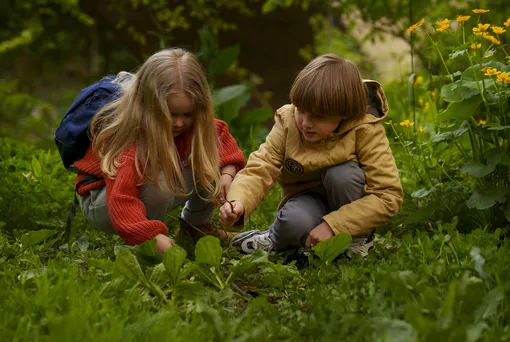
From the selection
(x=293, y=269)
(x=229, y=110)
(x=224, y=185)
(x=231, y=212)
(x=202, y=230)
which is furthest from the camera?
(x=229, y=110)

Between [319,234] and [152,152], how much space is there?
679 mm

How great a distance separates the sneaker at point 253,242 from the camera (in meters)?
2.93

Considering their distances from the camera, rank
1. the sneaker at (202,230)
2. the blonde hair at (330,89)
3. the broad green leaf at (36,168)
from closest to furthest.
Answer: the blonde hair at (330,89) → the sneaker at (202,230) → the broad green leaf at (36,168)

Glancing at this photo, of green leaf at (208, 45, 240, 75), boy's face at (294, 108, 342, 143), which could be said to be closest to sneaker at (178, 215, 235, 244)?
boy's face at (294, 108, 342, 143)

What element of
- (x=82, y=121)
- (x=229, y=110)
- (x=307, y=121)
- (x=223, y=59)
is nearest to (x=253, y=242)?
(x=307, y=121)

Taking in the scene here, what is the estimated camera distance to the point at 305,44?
7008mm

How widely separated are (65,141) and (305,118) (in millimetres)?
951

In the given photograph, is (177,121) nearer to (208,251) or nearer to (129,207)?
(129,207)

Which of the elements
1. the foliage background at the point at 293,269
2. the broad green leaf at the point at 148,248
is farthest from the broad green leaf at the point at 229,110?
the broad green leaf at the point at 148,248

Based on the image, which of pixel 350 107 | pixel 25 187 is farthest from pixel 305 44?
pixel 350 107

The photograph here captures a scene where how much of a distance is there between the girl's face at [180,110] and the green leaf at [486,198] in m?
1.11

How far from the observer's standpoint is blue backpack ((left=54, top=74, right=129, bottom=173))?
2881 mm

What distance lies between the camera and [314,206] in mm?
2863

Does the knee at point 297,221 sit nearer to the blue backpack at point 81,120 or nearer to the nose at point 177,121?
the nose at point 177,121
